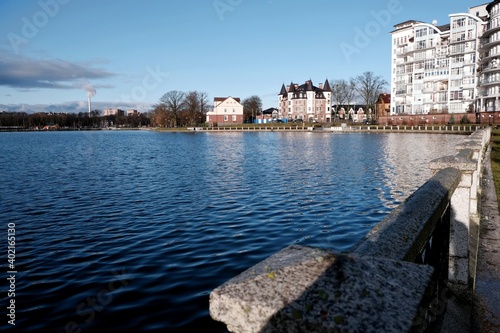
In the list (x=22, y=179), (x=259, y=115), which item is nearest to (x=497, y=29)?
(x=22, y=179)

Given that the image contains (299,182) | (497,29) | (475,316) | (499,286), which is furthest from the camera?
(497,29)

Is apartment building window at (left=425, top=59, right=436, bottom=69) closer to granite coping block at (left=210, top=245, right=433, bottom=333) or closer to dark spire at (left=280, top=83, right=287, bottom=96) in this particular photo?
dark spire at (left=280, top=83, right=287, bottom=96)

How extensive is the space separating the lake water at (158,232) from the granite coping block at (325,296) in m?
5.15

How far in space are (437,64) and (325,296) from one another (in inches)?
4035

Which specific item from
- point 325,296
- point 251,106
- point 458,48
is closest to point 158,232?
point 325,296

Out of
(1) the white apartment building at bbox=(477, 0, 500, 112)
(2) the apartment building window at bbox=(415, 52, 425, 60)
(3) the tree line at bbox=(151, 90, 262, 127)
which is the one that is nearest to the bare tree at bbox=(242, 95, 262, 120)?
(3) the tree line at bbox=(151, 90, 262, 127)

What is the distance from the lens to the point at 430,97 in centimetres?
9300

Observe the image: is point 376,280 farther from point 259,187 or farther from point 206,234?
point 259,187

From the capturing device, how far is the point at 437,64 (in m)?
90.9

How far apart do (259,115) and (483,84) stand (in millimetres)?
109524

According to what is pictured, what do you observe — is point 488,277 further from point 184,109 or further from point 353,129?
point 184,109

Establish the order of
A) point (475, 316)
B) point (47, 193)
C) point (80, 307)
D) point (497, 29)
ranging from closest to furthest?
point (475, 316)
point (80, 307)
point (47, 193)
point (497, 29)

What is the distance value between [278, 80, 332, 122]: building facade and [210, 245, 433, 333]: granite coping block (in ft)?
466

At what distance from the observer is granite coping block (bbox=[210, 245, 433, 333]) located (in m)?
1.52
